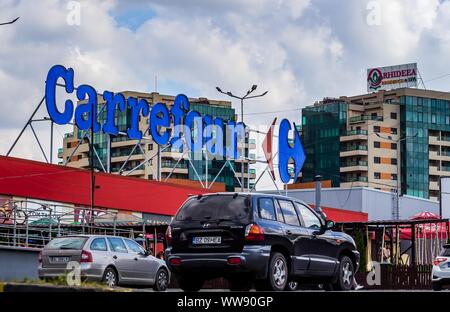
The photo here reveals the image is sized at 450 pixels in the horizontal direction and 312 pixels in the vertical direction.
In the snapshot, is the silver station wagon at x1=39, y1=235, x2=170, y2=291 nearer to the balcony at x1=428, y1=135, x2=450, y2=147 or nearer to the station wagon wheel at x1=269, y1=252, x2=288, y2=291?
the station wagon wheel at x1=269, y1=252, x2=288, y2=291

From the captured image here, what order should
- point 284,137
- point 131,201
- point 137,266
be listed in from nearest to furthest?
point 137,266 → point 131,201 → point 284,137

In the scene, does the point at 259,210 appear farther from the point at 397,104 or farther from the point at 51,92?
the point at 397,104

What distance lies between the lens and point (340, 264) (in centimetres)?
1833

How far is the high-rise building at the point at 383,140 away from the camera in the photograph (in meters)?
140

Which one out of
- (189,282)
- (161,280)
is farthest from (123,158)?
(189,282)

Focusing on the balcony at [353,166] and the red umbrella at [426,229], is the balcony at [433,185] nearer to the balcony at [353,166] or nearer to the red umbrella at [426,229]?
the balcony at [353,166]

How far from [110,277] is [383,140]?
121390 mm

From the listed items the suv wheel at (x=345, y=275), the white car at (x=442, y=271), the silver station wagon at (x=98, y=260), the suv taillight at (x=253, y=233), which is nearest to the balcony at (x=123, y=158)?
the white car at (x=442, y=271)

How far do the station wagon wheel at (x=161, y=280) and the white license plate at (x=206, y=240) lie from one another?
7.99 metres

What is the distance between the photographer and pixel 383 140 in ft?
461

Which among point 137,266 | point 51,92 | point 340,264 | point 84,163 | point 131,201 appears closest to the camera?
point 340,264
